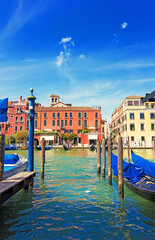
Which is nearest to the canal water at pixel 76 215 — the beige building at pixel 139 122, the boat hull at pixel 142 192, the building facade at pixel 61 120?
the boat hull at pixel 142 192

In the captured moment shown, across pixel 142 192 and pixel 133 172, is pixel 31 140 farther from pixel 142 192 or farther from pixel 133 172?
pixel 133 172

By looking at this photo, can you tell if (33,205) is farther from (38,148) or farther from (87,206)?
(38,148)

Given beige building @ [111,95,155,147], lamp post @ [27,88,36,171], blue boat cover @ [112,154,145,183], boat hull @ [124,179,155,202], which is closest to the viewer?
boat hull @ [124,179,155,202]

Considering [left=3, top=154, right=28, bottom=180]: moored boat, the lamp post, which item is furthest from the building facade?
the lamp post

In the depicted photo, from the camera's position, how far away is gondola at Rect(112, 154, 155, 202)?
20.1ft

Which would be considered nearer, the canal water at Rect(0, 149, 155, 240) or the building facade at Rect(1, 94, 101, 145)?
the canal water at Rect(0, 149, 155, 240)

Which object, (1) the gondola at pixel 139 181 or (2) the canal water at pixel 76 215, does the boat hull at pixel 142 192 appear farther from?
(2) the canal water at pixel 76 215

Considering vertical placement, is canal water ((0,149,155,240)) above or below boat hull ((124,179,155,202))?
below

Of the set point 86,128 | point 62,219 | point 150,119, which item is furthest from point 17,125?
point 62,219

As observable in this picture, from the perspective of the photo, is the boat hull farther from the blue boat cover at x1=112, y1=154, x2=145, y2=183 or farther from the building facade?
the building facade

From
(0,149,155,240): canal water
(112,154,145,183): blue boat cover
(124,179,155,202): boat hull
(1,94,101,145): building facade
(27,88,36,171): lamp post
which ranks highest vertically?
(1,94,101,145): building facade

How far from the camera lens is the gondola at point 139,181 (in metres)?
6.12

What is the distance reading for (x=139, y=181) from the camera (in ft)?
24.3

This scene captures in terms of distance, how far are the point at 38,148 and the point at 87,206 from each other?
90.0ft
